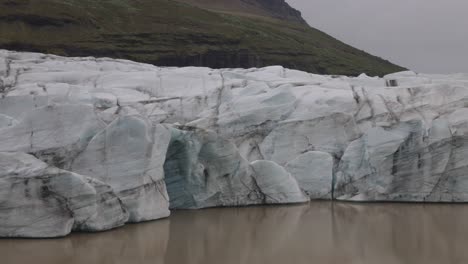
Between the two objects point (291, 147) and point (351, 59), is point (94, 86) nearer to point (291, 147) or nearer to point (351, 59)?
point (291, 147)

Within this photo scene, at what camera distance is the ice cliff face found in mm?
13812

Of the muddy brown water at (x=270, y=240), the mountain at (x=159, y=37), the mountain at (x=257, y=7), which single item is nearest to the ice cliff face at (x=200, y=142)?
the muddy brown water at (x=270, y=240)

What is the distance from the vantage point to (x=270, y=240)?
14.0m

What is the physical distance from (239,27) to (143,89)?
58421 mm

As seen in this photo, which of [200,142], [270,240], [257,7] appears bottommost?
[270,240]

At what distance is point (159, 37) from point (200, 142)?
5194cm

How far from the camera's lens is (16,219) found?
42.8ft

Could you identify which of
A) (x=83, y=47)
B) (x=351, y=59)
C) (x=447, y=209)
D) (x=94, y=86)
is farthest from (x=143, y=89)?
(x=351, y=59)

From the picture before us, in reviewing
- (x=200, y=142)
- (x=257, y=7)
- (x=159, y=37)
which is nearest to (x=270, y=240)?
(x=200, y=142)

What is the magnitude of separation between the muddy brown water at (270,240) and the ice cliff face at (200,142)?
777mm

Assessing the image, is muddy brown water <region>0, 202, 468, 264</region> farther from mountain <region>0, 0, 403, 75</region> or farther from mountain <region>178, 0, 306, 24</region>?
mountain <region>178, 0, 306, 24</region>

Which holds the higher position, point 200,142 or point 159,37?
point 159,37

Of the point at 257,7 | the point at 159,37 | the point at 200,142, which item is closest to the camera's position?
the point at 200,142

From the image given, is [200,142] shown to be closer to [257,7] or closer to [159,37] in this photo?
[159,37]
